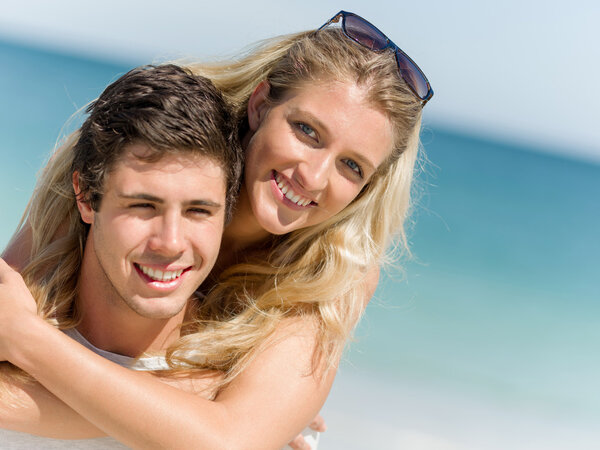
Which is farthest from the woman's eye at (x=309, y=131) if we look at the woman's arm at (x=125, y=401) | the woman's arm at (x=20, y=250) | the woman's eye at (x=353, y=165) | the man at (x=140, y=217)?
the woman's arm at (x=20, y=250)

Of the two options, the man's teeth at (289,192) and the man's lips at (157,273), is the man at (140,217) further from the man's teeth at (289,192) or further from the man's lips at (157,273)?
the man's teeth at (289,192)

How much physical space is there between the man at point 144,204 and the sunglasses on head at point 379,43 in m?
0.73

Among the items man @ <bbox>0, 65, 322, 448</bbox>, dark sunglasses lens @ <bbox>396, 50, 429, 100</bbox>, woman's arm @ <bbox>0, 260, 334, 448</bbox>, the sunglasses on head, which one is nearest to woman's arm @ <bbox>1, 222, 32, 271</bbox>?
man @ <bbox>0, 65, 322, 448</bbox>

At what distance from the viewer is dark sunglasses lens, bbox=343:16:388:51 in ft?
10.9

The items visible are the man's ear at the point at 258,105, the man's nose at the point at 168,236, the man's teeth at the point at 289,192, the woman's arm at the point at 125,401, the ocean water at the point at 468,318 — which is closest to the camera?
the woman's arm at the point at 125,401

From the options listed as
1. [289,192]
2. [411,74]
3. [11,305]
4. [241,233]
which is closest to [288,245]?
[241,233]

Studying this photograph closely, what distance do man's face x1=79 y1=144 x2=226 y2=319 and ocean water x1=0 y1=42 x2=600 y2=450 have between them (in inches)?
51.2

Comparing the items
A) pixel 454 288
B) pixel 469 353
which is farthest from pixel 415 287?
pixel 469 353

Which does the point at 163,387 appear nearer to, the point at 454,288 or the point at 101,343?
the point at 101,343

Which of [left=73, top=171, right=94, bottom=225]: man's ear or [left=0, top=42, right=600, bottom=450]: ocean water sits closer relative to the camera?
[left=73, top=171, right=94, bottom=225]: man's ear

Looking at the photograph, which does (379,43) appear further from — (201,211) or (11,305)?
(11,305)

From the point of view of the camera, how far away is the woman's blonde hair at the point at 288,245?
320 cm

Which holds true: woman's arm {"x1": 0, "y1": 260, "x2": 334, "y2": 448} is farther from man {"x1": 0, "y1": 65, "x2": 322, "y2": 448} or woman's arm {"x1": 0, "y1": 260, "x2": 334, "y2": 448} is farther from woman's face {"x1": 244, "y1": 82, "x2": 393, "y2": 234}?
woman's face {"x1": 244, "y1": 82, "x2": 393, "y2": 234}

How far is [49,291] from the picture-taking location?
3.08m
